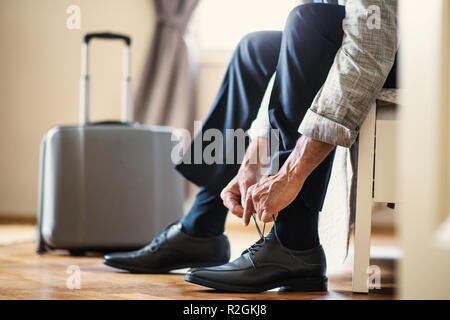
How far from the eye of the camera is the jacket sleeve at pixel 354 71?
2.62ft

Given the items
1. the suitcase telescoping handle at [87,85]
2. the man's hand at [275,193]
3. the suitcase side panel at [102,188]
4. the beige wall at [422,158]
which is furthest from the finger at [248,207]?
the suitcase telescoping handle at [87,85]

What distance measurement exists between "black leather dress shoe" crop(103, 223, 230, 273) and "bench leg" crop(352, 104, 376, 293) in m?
0.28

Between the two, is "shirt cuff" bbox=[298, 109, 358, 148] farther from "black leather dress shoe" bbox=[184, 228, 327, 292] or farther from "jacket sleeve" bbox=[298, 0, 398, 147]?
"black leather dress shoe" bbox=[184, 228, 327, 292]

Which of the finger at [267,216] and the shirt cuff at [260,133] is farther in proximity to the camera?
the shirt cuff at [260,133]

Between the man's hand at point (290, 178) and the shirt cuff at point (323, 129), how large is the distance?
0.5 inches

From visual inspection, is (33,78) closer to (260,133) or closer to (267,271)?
(260,133)

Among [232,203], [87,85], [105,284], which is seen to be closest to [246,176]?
[232,203]

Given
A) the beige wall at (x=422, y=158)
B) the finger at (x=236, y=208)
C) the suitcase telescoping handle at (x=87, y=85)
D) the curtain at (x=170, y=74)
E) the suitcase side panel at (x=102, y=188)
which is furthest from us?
the curtain at (x=170, y=74)

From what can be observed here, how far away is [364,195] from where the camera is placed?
0.88 meters

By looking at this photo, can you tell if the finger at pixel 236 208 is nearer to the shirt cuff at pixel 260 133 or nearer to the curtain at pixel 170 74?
the shirt cuff at pixel 260 133

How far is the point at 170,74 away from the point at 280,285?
1.76m

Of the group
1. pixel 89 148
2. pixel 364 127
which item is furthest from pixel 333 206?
pixel 89 148

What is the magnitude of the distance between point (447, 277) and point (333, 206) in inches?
23.9

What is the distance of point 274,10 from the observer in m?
2.50
